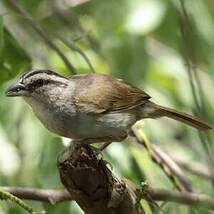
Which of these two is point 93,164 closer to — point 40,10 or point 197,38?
point 197,38

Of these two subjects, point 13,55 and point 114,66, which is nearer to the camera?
point 13,55

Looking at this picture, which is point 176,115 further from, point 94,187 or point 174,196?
point 94,187

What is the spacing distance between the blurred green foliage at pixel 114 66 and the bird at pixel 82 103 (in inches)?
4.5

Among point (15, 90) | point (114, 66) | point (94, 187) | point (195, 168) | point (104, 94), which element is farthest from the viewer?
point (195, 168)

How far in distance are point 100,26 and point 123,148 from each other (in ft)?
4.11

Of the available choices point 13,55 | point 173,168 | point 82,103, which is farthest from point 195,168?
point 13,55

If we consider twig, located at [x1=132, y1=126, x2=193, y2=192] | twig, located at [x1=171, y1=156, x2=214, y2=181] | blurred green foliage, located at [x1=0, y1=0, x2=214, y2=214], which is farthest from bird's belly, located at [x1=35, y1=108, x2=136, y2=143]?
twig, located at [x1=171, y1=156, x2=214, y2=181]

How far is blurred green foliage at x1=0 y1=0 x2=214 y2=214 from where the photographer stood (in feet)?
14.4

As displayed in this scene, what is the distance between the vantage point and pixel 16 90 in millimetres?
4242

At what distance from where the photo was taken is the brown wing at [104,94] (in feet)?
14.6

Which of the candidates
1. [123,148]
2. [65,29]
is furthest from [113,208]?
[65,29]

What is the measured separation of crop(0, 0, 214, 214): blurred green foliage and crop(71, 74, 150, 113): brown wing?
0.26m

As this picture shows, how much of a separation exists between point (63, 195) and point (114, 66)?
149 centimetres

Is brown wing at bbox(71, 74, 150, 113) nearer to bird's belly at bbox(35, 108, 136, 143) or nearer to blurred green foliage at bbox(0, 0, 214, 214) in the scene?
bird's belly at bbox(35, 108, 136, 143)
